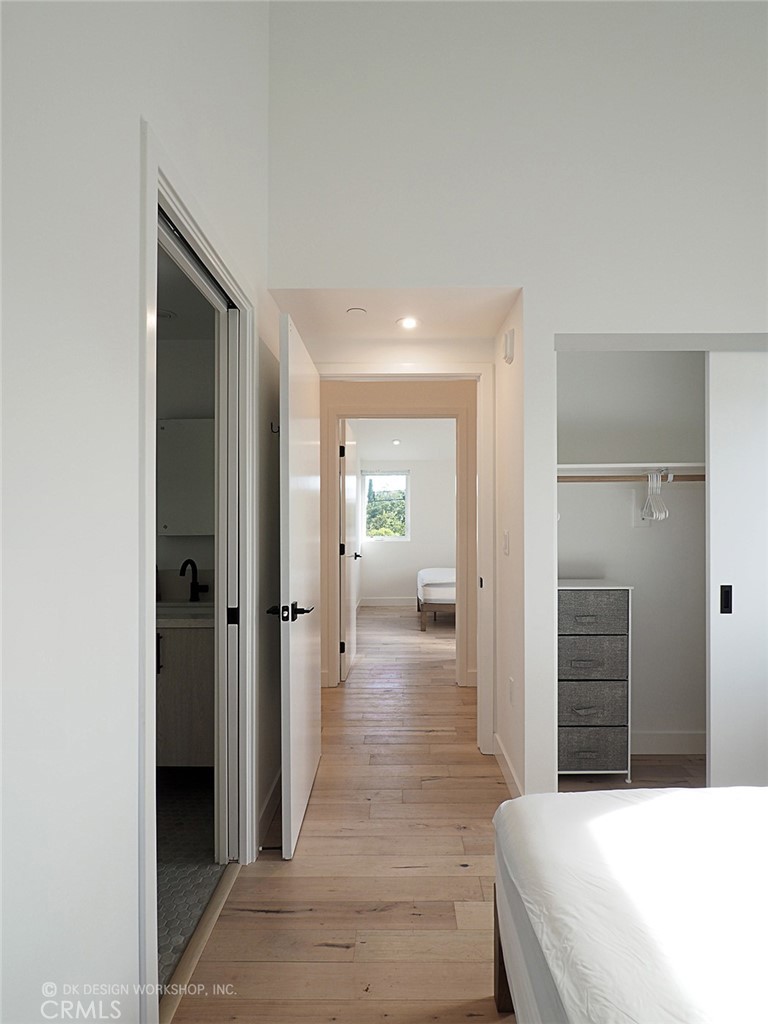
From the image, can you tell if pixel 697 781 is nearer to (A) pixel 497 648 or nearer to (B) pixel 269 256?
(A) pixel 497 648

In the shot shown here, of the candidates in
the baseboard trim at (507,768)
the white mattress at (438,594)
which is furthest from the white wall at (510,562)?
the white mattress at (438,594)

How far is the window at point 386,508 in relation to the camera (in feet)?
32.7

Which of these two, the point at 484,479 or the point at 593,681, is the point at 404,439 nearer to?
the point at 484,479

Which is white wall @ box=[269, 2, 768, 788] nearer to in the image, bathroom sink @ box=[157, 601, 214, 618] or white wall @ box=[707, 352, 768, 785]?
white wall @ box=[707, 352, 768, 785]

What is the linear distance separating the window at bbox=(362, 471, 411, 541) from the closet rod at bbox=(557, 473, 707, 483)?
6.37 meters

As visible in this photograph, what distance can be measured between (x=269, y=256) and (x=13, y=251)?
1.98 meters

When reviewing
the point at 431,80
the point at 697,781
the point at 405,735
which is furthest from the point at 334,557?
the point at 431,80

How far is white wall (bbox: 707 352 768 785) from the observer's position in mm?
2979

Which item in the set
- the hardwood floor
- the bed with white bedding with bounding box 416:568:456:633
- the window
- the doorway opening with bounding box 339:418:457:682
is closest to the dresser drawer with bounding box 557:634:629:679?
the hardwood floor

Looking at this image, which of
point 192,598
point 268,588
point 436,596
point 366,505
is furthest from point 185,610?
point 366,505

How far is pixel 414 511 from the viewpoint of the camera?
989 centimetres

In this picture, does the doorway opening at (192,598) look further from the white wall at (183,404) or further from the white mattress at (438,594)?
the white mattress at (438,594)

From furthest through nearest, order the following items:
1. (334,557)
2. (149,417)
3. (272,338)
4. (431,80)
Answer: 1. (334,557)
2. (272,338)
3. (431,80)
4. (149,417)

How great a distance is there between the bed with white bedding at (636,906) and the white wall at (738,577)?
4.76 feet
